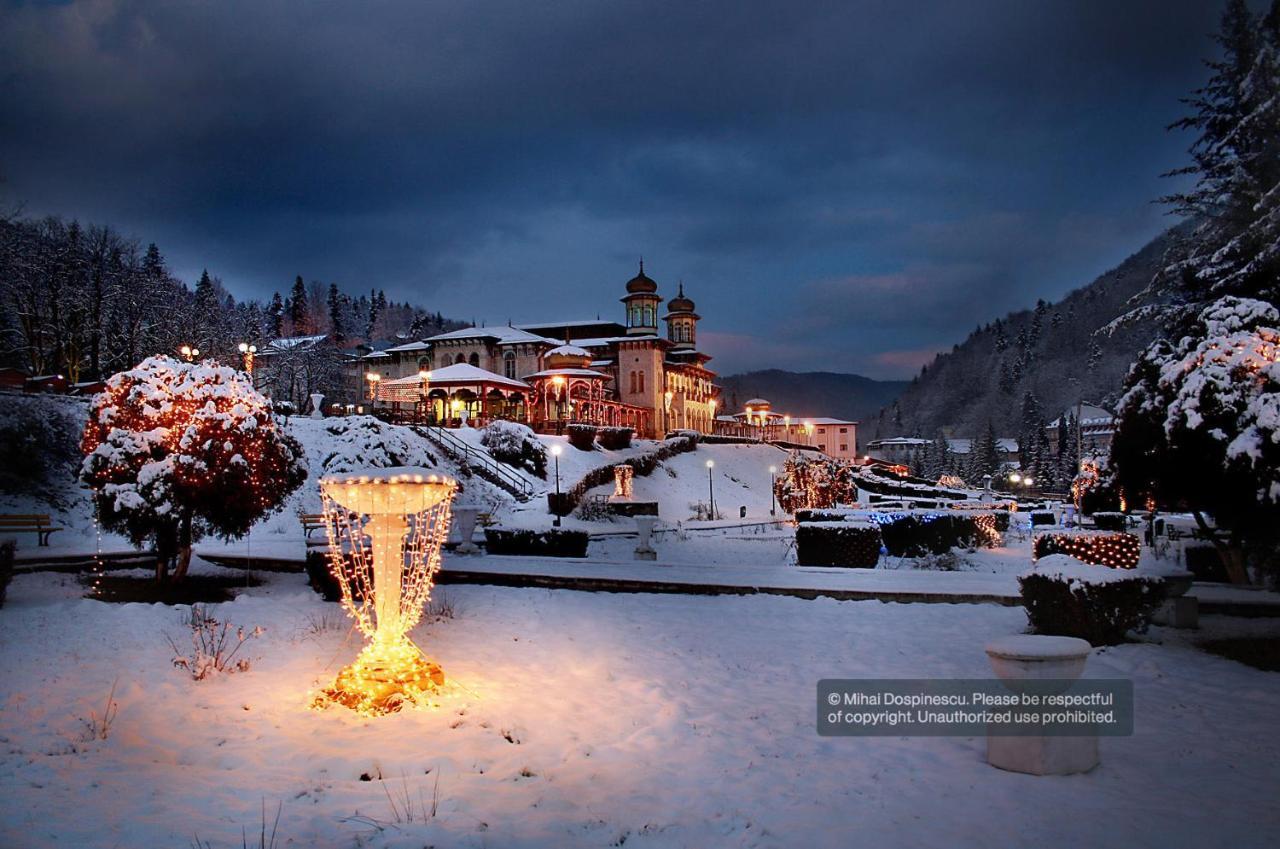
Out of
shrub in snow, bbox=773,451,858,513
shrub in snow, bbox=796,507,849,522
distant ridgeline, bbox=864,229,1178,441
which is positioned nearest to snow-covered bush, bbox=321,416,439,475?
shrub in snow, bbox=773,451,858,513

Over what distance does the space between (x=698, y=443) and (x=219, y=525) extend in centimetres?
4691

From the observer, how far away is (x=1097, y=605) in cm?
985

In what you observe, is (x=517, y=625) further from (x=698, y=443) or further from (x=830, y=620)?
(x=698, y=443)

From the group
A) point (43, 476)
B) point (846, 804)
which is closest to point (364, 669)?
point (846, 804)

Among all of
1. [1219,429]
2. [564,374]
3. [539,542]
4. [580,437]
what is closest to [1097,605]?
[1219,429]

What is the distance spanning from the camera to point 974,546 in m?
23.3

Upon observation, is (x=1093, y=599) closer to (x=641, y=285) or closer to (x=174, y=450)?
(x=174, y=450)

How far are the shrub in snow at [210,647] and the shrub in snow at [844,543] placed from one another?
12.1 m

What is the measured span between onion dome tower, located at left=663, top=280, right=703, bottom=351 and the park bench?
61.1 meters

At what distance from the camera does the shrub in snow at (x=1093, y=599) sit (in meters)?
9.79

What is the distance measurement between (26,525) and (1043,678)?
25347 mm

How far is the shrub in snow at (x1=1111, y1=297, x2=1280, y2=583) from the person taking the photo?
898 centimetres

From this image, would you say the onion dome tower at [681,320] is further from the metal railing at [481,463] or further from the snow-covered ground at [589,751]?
the snow-covered ground at [589,751]

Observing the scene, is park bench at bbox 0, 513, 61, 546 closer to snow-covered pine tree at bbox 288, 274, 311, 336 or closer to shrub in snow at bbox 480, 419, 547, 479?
shrub in snow at bbox 480, 419, 547, 479
